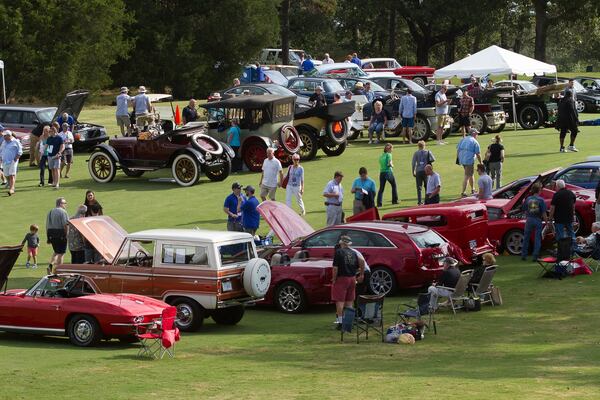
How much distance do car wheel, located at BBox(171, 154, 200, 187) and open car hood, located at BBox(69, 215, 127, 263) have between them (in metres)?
10.7

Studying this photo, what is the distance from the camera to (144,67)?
58.6m

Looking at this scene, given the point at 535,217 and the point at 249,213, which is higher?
the point at 249,213

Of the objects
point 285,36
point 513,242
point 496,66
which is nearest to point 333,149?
point 496,66

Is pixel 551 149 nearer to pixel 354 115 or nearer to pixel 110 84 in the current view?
pixel 354 115

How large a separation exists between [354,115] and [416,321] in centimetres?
2234

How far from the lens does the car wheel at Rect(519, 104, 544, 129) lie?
4228 cm

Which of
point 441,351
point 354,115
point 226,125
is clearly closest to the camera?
point 441,351

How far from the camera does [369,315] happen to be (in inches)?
698

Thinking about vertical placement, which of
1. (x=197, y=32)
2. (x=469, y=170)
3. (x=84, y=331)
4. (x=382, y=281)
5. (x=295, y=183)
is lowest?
(x=84, y=331)

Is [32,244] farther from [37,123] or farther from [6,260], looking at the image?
[37,123]

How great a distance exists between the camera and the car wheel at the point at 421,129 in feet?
126

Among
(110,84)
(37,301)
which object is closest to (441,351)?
(37,301)

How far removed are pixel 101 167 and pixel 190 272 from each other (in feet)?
50.6

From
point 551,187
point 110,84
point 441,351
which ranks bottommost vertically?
point 441,351
